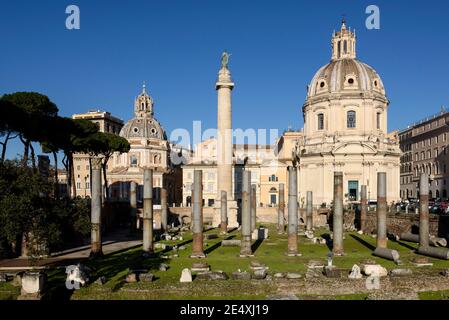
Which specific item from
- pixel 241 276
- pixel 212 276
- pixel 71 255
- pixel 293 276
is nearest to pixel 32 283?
pixel 212 276

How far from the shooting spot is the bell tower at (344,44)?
70.1 meters

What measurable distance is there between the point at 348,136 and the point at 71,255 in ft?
145

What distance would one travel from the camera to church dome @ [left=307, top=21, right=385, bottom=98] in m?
65.3

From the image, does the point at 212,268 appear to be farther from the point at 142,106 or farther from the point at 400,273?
the point at 142,106

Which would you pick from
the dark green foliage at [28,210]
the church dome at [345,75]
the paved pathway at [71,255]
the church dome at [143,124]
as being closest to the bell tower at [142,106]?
the church dome at [143,124]

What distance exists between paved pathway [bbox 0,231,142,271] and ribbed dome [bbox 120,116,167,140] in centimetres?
4978

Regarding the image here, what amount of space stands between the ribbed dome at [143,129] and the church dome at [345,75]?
33176 mm

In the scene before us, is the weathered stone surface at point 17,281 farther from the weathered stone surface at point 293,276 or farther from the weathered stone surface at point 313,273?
the weathered stone surface at point 313,273

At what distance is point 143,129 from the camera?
3536 inches

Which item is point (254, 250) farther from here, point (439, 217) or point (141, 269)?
point (439, 217)

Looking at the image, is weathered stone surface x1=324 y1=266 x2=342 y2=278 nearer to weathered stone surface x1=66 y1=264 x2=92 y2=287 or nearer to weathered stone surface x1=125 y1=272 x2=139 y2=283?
weathered stone surface x1=125 y1=272 x2=139 y2=283

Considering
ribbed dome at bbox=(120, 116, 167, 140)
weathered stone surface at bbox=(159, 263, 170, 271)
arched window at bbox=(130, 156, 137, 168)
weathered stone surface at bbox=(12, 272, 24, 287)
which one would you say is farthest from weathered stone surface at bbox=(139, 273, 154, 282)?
ribbed dome at bbox=(120, 116, 167, 140)

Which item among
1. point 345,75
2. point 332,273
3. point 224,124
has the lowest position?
point 332,273

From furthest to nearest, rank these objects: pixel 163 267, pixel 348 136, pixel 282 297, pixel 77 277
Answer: pixel 348 136, pixel 163 267, pixel 77 277, pixel 282 297
